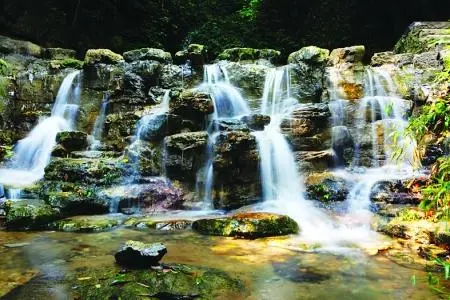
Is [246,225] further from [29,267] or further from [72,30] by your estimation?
[72,30]

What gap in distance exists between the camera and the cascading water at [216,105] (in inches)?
350

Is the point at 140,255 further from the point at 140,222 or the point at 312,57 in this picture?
the point at 312,57

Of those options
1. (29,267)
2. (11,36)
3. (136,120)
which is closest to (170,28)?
(11,36)

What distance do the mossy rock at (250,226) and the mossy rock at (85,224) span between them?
1.52 metres

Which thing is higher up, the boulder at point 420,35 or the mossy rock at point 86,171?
the boulder at point 420,35

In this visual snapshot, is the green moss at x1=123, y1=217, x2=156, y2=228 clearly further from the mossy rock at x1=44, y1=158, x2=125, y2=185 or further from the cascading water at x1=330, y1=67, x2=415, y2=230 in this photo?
the cascading water at x1=330, y1=67, x2=415, y2=230

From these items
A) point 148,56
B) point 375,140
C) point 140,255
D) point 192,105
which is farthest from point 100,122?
point 140,255

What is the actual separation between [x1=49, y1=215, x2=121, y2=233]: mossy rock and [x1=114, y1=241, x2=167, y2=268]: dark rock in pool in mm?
2341

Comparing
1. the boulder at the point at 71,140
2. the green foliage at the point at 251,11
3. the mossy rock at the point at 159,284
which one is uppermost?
the green foliage at the point at 251,11

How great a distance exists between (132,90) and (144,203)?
16.3 ft

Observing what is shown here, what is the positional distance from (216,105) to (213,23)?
874 cm

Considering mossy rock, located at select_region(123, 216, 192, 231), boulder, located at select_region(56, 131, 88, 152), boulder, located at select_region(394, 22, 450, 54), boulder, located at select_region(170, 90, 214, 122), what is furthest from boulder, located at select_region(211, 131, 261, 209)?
boulder, located at select_region(394, 22, 450, 54)

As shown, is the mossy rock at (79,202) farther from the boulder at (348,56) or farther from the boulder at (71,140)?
the boulder at (348,56)

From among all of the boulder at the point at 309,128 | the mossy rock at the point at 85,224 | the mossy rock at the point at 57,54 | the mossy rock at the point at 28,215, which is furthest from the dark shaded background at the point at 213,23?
the mossy rock at the point at 85,224
